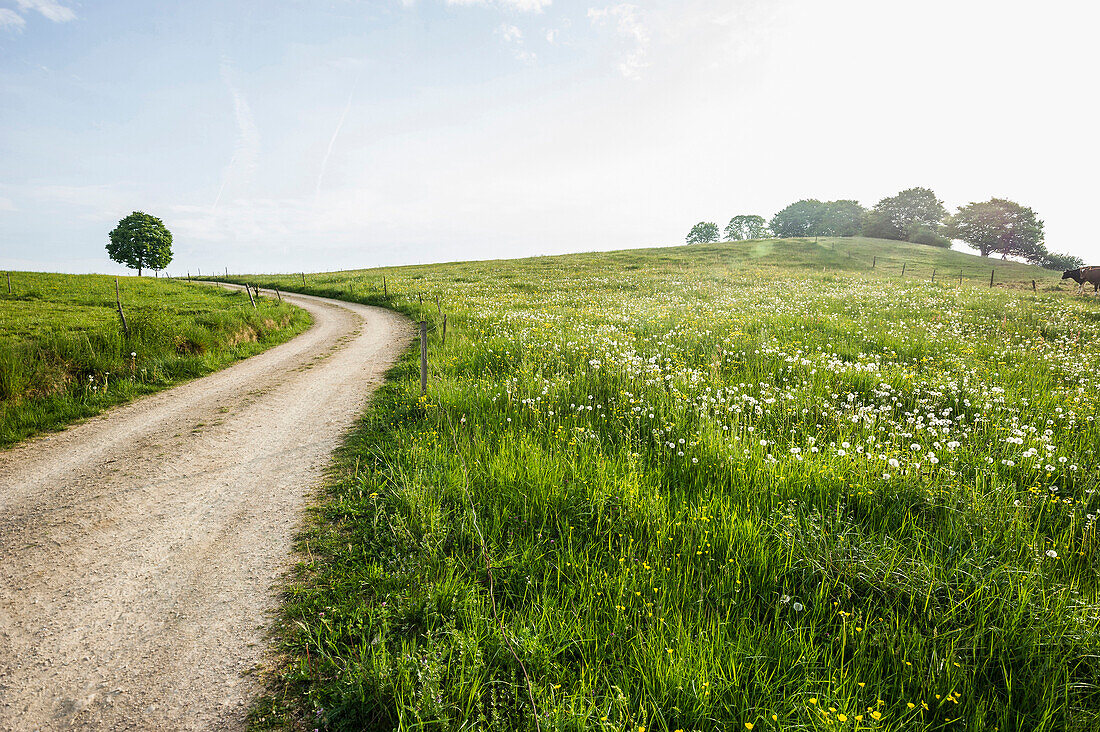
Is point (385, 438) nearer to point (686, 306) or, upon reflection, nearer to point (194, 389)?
point (194, 389)

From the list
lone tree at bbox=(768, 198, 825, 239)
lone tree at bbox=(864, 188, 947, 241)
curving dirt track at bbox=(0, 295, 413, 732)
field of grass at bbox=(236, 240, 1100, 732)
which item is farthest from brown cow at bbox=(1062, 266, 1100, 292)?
lone tree at bbox=(768, 198, 825, 239)

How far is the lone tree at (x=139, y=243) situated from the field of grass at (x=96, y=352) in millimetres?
69315

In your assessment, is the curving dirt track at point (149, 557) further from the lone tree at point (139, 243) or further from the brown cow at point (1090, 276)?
the lone tree at point (139, 243)

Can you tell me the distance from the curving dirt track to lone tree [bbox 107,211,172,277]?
9363 cm

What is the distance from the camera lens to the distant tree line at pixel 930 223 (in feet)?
264

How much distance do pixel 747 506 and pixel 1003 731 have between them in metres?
2.16

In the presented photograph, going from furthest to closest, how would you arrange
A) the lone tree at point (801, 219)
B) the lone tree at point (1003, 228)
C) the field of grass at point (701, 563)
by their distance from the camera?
the lone tree at point (801, 219) < the lone tree at point (1003, 228) < the field of grass at point (701, 563)

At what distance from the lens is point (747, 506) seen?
177 inches

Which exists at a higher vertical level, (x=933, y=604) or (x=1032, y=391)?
(x=1032, y=391)

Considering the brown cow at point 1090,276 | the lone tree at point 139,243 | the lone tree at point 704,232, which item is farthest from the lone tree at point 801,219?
the lone tree at point 139,243

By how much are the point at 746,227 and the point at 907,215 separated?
42.1m

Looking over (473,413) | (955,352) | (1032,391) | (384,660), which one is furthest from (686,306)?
(384,660)

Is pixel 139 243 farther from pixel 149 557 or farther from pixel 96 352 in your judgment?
pixel 149 557

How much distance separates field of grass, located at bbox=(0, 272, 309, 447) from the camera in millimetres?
8594
